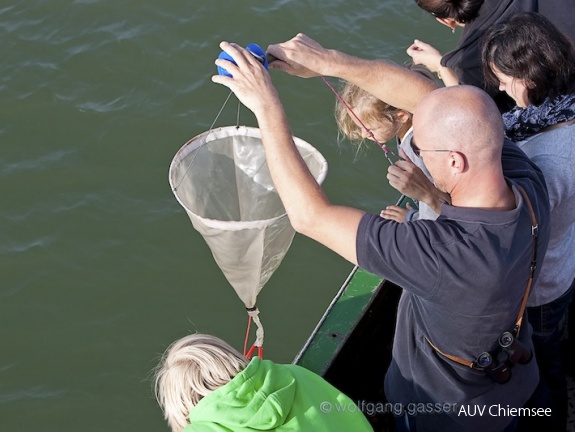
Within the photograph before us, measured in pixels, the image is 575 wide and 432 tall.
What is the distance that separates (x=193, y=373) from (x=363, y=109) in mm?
1736

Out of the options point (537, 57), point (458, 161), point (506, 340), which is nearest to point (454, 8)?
point (537, 57)

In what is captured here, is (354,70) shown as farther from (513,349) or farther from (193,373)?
(193,373)

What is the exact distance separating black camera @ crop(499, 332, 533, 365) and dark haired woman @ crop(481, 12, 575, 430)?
520 mm

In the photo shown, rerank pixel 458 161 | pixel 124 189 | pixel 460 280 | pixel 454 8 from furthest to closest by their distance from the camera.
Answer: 1. pixel 124 189
2. pixel 454 8
3. pixel 458 161
4. pixel 460 280

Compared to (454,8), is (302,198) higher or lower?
lower

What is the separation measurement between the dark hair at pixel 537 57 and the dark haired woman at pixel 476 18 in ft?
1.91

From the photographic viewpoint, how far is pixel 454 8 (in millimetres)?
3846

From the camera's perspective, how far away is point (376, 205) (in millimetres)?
6820

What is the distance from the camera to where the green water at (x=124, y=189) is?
5.52 m

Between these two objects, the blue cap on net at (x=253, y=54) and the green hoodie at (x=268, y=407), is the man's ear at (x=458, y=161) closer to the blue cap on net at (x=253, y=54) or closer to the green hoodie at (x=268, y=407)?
the blue cap on net at (x=253, y=54)

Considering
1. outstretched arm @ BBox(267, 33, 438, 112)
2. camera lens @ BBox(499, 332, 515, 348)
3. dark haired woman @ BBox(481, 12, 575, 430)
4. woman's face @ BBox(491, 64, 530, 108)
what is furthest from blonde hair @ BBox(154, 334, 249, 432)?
woman's face @ BBox(491, 64, 530, 108)

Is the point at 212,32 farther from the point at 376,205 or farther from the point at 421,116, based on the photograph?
the point at 421,116

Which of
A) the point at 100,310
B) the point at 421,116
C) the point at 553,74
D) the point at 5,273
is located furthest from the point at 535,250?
the point at 5,273

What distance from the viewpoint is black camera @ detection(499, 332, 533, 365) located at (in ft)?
8.87
